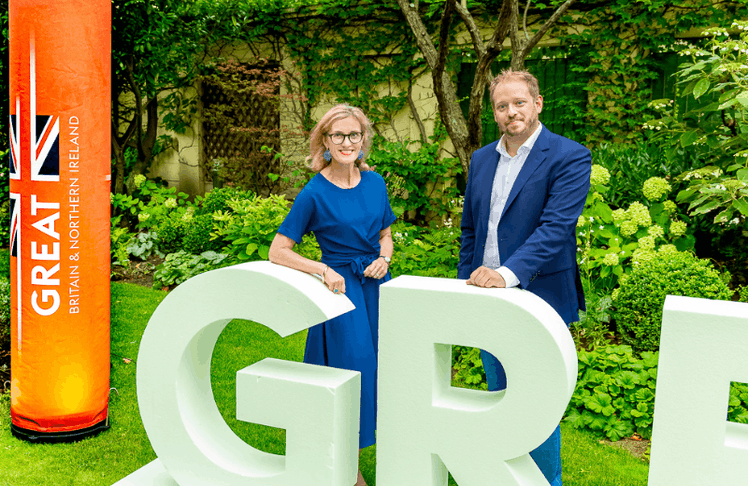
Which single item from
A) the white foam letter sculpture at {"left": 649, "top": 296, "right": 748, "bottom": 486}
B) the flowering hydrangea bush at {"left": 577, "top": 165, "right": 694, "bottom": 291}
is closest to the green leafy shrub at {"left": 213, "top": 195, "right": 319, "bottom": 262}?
the flowering hydrangea bush at {"left": 577, "top": 165, "right": 694, "bottom": 291}

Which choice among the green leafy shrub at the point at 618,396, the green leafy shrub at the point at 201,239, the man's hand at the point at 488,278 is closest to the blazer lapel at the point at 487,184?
the man's hand at the point at 488,278

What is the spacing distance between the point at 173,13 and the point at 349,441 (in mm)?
6000

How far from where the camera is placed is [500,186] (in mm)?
2555

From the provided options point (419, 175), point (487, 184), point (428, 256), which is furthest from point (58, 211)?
point (419, 175)

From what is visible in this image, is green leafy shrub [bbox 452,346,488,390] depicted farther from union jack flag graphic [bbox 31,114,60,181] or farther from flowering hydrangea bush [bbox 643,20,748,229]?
union jack flag graphic [bbox 31,114,60,181]

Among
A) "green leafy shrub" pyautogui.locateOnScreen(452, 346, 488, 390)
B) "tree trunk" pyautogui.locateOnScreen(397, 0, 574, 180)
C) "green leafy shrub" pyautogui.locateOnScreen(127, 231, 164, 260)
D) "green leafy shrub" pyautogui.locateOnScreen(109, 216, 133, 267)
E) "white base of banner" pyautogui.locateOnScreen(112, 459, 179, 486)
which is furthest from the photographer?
"green leafy shrub" pyautogui.locateOnScreen(127, 231, 164, 260)

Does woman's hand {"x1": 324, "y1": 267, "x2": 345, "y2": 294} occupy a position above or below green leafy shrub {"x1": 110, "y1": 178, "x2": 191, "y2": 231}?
above

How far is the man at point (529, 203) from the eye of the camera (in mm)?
2346

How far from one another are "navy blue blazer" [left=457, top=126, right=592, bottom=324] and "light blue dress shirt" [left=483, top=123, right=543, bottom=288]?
2 centimetres

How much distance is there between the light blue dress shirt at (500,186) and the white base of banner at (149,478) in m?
1.62

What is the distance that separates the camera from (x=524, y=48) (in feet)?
17.4

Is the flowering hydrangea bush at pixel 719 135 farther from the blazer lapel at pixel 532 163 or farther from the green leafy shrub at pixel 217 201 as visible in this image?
the green leafy shrub at pixel 217 201

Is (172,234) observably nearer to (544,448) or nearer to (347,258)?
(347,258)

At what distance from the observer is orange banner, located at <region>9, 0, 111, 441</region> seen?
120 inches
